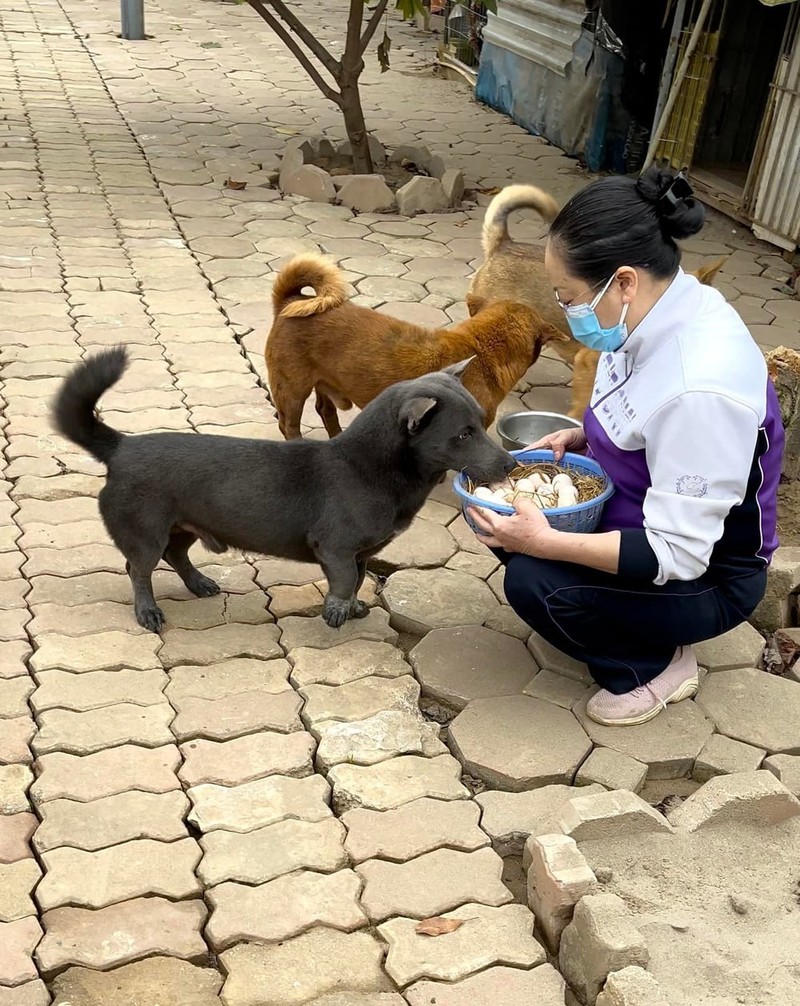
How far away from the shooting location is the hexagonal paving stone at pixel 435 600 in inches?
164

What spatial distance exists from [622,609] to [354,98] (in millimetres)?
6980

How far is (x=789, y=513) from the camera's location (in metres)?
4.98

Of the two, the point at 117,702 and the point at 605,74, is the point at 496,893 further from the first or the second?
the point at 605,74

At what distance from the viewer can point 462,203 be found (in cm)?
928

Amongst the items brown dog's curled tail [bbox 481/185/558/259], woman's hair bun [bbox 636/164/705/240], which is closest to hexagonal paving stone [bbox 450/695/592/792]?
woman's hair bun [bbox 636/164/705/240]

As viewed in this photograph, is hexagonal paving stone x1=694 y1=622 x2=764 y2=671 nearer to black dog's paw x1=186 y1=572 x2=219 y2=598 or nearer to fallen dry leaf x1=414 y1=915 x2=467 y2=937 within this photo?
fallen dry leaf x1=414 y1=915 x2=467 y2=937

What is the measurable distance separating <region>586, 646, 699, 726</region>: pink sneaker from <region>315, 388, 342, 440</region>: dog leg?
7.05 ft

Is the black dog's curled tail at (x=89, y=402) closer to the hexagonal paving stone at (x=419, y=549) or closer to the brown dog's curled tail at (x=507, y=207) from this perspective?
the hexagonal paving stone at (x=419, y=549)

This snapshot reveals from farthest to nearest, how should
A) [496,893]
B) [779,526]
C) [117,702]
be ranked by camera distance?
[779,526], [117,702], [496,893]

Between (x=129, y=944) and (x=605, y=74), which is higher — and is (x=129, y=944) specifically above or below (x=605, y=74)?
below

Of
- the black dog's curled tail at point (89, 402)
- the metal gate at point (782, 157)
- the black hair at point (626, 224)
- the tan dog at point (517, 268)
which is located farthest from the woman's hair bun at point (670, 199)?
the metal gate at point (782, 157)

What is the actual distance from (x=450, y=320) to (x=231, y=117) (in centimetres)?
606

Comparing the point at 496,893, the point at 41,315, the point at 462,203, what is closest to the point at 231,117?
the point at 462,203

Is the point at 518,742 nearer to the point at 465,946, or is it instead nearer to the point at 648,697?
the point at 648,697
